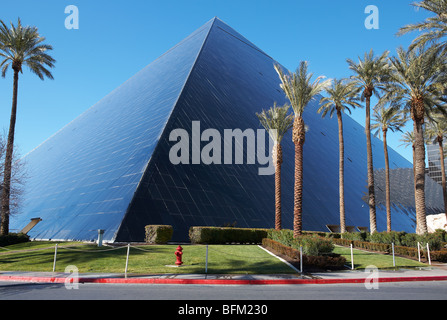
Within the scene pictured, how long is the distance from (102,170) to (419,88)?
85.2 ft

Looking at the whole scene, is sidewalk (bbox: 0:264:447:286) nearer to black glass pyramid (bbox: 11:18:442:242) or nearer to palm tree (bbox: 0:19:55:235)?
black glass pyramid (bbox: 11:18:442:242)

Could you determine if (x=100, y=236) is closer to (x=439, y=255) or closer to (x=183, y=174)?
(x=183, y=174)

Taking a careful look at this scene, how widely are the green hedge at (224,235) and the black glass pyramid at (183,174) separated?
3.65 feet

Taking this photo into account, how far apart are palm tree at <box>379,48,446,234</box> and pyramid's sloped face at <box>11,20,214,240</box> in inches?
735

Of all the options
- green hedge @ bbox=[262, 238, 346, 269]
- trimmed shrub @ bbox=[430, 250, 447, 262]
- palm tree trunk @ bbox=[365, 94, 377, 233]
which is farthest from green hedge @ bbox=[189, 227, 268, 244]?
palm tree trunk @ bbox=[365, 94, 377, 233]

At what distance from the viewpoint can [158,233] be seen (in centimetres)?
1802

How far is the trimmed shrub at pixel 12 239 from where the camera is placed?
20600 millimetres

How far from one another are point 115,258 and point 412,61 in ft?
83.2

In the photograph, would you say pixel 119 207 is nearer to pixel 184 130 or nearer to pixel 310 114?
pixel 184 130

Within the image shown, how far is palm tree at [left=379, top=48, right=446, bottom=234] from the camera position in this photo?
885 inches

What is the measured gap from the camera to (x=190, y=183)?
74.6 ft

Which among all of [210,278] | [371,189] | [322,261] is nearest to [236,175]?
[371,189]

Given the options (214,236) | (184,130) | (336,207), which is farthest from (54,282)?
(336,207)

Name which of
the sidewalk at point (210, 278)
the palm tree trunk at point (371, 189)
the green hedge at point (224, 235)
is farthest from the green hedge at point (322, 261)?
the palm tree trunk at point (371, 189)
